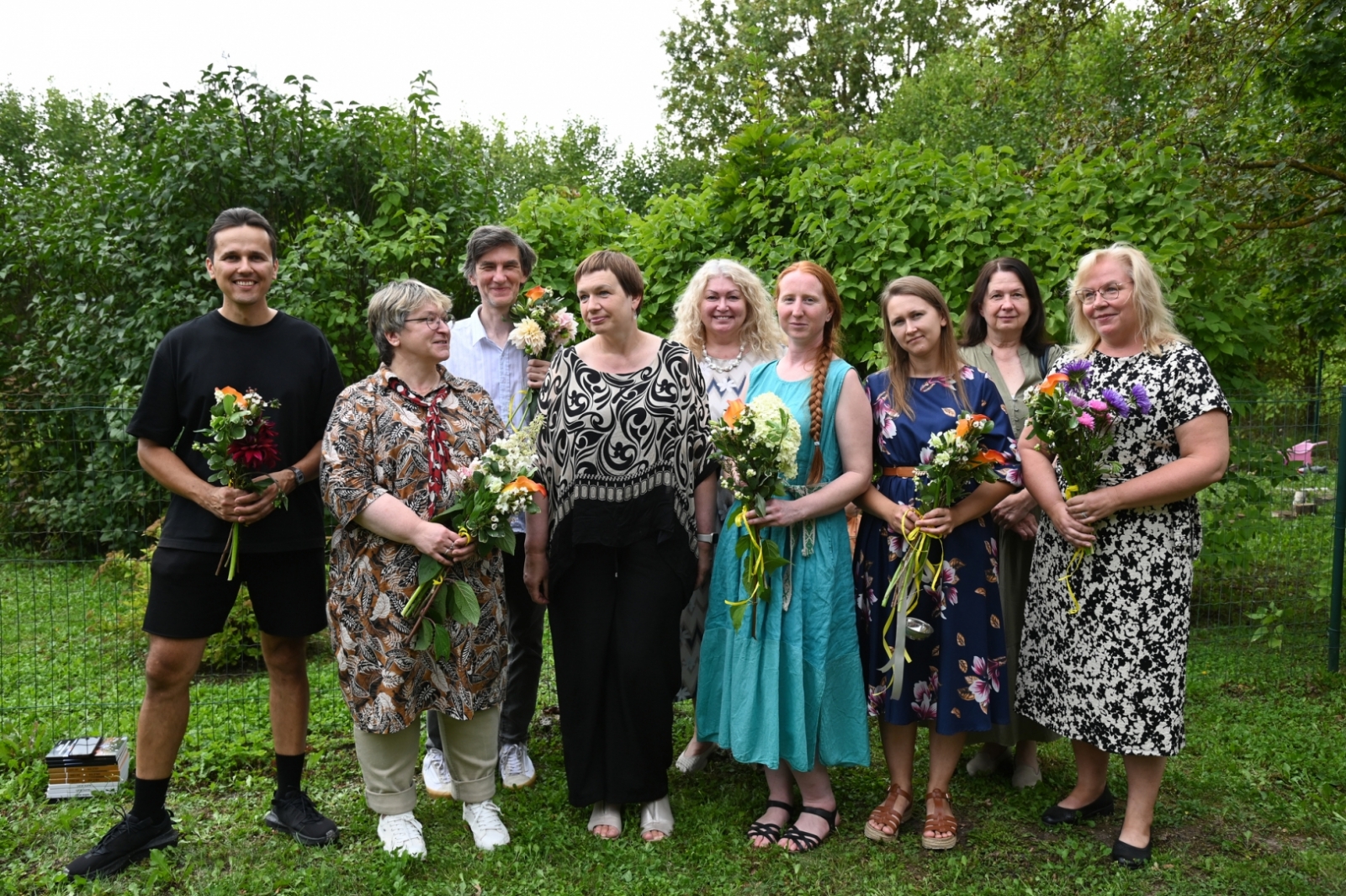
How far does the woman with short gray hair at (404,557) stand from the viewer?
3.65 m

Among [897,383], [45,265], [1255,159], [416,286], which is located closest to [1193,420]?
[897,383]

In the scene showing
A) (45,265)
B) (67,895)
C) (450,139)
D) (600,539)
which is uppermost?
(450,139)

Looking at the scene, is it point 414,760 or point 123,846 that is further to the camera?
point 414,760

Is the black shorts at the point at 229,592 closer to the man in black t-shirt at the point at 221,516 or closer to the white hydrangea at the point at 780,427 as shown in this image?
the man in black t-shirt at the point at 221,516

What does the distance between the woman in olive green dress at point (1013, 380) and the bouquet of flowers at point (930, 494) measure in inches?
20.3

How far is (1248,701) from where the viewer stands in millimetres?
5777

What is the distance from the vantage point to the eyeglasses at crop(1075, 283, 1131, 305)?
3.66 meters

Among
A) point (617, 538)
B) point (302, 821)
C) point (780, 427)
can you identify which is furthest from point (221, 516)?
point (780, 427)

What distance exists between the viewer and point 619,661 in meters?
3.96

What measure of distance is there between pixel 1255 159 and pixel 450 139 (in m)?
6.95

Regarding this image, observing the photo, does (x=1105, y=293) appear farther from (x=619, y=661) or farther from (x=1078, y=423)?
(x=619, y=661)

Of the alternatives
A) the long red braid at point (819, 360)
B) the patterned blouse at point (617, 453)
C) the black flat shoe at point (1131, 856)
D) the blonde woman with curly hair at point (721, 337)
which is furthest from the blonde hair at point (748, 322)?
the black flat shoe at point (1131, 856)

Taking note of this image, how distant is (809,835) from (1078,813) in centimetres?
119

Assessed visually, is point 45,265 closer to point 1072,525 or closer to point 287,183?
point 287,183
